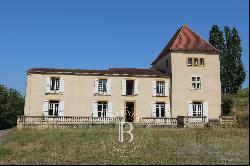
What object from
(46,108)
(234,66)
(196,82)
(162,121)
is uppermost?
(234,66)

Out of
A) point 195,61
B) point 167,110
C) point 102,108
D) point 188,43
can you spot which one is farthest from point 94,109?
point 188,43

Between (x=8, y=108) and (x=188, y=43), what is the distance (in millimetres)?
28607

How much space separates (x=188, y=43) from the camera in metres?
40.5

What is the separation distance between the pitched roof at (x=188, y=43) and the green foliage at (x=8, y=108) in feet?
80.2

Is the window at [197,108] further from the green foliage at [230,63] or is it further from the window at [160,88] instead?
the green foliage at [230,63]

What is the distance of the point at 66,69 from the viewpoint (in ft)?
124

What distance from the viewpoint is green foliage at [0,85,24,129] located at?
173ft

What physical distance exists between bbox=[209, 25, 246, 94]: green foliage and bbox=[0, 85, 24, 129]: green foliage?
31.5 m

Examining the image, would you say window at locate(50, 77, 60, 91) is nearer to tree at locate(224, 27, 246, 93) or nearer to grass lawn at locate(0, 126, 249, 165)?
grass lawn at locate(0, 126, 249, 165)

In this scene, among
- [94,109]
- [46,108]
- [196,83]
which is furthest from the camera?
[196,83]

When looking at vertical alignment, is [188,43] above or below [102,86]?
above

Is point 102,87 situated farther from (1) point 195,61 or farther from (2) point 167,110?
(1) point 195,61

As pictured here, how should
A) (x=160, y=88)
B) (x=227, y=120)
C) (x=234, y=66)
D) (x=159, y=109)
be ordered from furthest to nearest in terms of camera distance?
(x=234, y=66), (x=160, y=88), (x=159, y=109), (x=227, y=120)

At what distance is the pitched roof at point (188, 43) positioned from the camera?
1543 inches
